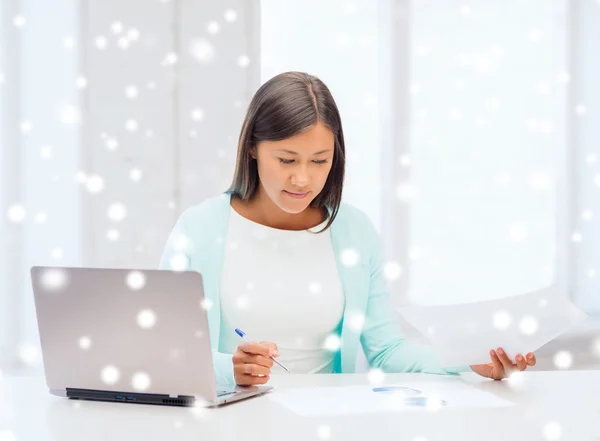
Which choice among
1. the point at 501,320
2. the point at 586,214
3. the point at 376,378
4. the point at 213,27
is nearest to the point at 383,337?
the point at 376,378

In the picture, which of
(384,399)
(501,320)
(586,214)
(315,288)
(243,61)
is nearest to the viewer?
(384,399)

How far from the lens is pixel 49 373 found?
39.0 inches

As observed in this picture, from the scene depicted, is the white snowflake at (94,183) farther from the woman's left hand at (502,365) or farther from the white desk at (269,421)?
the woman's left hand at (502,365)

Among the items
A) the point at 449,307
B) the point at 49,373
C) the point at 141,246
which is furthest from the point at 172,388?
the point at 141,246

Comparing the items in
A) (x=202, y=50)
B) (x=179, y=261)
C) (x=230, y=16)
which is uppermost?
(x=230, y=16)

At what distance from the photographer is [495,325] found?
111cm

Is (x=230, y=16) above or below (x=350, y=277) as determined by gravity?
above

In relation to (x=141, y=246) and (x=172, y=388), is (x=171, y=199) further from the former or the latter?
(x=172, y=388)

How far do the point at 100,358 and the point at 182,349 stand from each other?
0.13 metres

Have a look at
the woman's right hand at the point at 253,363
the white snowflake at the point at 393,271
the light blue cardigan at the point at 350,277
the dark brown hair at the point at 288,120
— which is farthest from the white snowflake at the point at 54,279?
the white snowflake at the point at 393,271

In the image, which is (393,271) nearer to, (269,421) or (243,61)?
(243,61)

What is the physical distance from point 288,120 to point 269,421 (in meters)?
0.63

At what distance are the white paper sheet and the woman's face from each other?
42 centimetres

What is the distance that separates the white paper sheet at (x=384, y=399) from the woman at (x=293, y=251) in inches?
8.6
